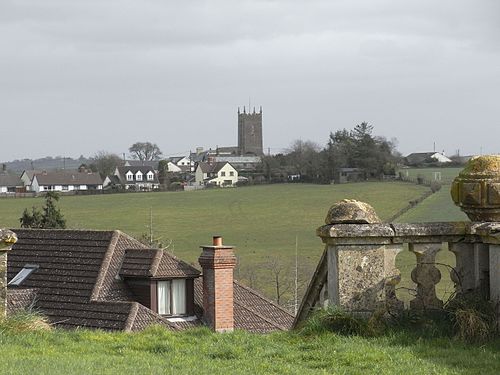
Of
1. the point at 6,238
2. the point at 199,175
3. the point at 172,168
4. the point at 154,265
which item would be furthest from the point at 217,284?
the point at 172,168

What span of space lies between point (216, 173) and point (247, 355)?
150601 millimetres

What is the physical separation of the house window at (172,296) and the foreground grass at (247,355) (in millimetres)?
17488

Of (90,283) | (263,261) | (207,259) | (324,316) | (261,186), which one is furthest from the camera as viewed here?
(261,186)

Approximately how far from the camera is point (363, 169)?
108m

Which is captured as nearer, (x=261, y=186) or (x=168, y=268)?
(x=168, y=268)

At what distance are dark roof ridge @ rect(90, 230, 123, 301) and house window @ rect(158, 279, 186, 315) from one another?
68.8 inches

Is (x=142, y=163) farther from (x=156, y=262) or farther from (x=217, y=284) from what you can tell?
(x=217, y=284)

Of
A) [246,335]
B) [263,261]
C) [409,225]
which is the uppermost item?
[409,225]

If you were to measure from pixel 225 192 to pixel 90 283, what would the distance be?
87.1 metres

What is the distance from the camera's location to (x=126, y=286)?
88.8ft

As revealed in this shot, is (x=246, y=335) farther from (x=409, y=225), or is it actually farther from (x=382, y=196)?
(x=382, y=196)

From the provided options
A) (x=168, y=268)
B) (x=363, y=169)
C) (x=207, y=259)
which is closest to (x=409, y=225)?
(x=207, y=259)

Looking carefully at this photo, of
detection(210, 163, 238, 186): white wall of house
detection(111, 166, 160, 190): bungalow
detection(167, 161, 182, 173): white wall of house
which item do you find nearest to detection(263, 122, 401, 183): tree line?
detection(210, 163, 238, 186): white wall of house

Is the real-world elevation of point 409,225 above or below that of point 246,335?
above
